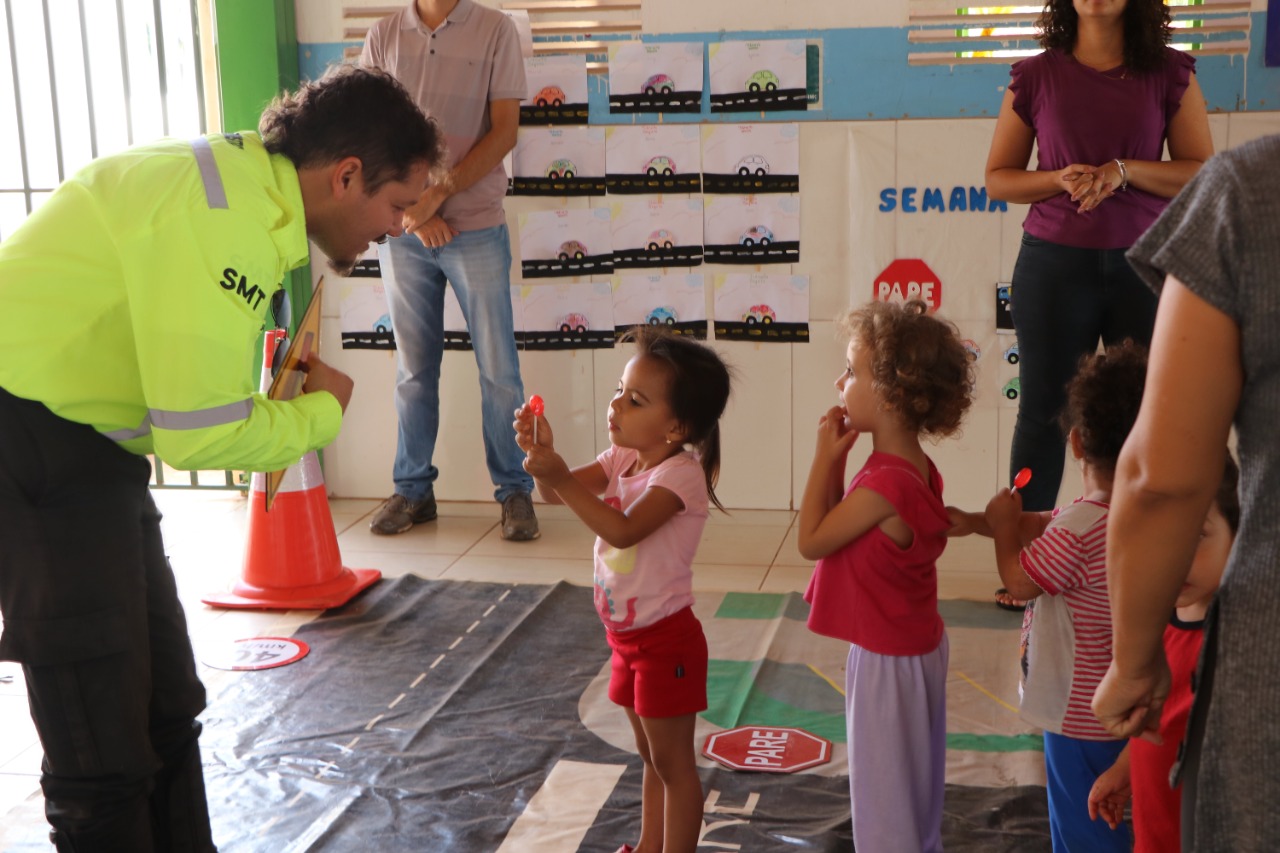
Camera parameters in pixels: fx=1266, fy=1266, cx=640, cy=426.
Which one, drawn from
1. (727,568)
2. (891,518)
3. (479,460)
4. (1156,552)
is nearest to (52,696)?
(891,518)

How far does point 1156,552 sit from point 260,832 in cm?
189

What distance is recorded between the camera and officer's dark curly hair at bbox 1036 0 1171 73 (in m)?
3.10

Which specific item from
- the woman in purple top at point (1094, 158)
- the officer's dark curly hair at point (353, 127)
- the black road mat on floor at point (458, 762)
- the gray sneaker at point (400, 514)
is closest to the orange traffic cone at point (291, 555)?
the black road mat on floor at point (458, 762)

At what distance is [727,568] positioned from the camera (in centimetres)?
404

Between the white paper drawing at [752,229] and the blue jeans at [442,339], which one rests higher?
the white paper drawing at [752,229]

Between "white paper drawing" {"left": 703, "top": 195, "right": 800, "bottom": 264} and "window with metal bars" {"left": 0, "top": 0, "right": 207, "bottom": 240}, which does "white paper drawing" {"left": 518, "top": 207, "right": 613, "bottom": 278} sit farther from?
"window with metal bars" {"left": 0, "top": 0, "right": 207, "bottom": 240}

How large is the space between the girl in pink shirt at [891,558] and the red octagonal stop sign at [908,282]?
239cm

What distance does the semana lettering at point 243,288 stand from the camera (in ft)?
5.67

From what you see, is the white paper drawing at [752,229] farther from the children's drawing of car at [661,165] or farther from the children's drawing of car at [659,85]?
the children's drawing of car at [659,85]

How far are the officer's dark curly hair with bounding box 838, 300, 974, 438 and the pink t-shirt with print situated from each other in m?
0.38

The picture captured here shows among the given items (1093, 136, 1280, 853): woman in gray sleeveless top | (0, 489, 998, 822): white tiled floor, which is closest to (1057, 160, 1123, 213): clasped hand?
(0, 489, 998, 822): white tiled floor

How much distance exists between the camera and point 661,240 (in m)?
4.61

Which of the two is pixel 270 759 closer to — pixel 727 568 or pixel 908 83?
pixel 727 568

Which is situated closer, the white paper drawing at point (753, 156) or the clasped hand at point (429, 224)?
the clasped hand at point (429, 224)
